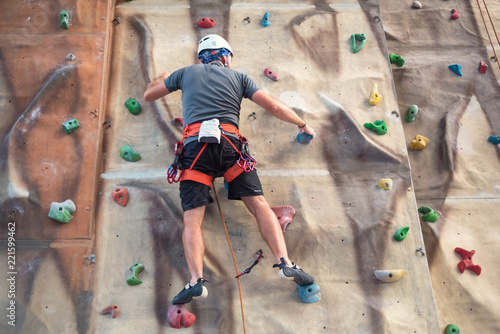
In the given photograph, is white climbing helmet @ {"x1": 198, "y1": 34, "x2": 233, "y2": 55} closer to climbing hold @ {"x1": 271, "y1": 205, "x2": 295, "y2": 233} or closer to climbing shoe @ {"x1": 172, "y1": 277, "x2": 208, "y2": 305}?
climbing hold @ {"x1": 271, "y1": 205, "x2": 295, "y2": 233}

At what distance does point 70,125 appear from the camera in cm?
331

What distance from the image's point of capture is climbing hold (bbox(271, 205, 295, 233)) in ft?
10.3

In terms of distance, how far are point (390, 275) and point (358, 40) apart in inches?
78.6

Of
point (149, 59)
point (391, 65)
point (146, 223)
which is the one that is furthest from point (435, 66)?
point (146, 223)

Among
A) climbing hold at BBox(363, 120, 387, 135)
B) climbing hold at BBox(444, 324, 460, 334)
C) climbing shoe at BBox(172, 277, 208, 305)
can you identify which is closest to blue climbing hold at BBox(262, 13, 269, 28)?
climbing hold at BBox(363, 120, 387, 135)

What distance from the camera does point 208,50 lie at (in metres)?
3.15

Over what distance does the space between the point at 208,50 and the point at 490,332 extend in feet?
8.67

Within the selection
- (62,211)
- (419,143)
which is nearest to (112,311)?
(62,211)

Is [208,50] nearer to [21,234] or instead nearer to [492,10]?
[21,234]

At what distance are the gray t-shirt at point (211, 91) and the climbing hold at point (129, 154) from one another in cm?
59

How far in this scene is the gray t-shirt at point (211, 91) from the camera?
9.45 ft

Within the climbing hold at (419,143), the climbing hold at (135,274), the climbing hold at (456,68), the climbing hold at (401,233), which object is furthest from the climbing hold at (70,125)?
the climbing hold at (456,68)

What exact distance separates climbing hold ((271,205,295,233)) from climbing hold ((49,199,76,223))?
54.2 inches

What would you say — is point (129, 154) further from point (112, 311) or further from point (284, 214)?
point (284, 214)
